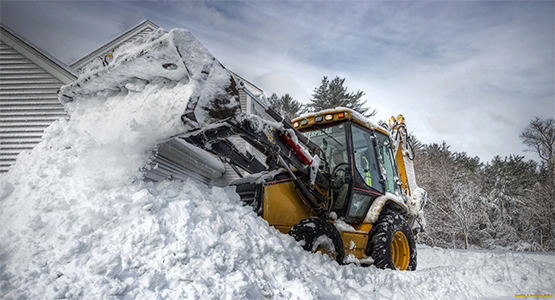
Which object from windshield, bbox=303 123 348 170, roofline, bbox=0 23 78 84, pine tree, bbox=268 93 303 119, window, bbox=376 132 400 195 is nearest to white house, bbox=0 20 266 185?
roofline, bbox=0 23 78 84

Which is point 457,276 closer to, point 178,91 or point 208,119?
point 208,119

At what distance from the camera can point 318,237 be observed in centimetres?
359

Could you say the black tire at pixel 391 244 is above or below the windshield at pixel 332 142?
below

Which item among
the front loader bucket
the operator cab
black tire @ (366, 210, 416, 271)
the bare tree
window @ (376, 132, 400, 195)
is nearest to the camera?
the front loader bucket

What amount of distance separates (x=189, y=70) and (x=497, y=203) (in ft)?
75.3

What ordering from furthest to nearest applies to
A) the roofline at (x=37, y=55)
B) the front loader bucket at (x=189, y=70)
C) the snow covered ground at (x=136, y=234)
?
the roofline at (x=37, y=55)
the front loader bucket at (x=189, y=70)
the snow covered ground at (x=136, y=234)

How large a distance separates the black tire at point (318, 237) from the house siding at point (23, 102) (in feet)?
17.7

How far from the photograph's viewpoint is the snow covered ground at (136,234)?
2.01 metres

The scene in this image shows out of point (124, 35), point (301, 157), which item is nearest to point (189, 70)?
point (301, 157)

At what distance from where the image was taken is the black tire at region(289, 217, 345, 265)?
11.6ft

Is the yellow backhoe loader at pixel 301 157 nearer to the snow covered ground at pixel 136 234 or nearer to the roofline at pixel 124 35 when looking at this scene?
the snow covered ground at pixel 136 234

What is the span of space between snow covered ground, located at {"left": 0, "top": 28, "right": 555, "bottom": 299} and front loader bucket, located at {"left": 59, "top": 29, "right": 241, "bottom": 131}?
0.09 meters

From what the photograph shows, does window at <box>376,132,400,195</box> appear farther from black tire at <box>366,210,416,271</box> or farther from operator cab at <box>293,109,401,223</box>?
black tire at <box>366,210,416,271</box>

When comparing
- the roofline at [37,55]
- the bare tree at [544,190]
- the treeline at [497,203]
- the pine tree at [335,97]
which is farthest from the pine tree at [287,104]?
the roofline at [37,55]
